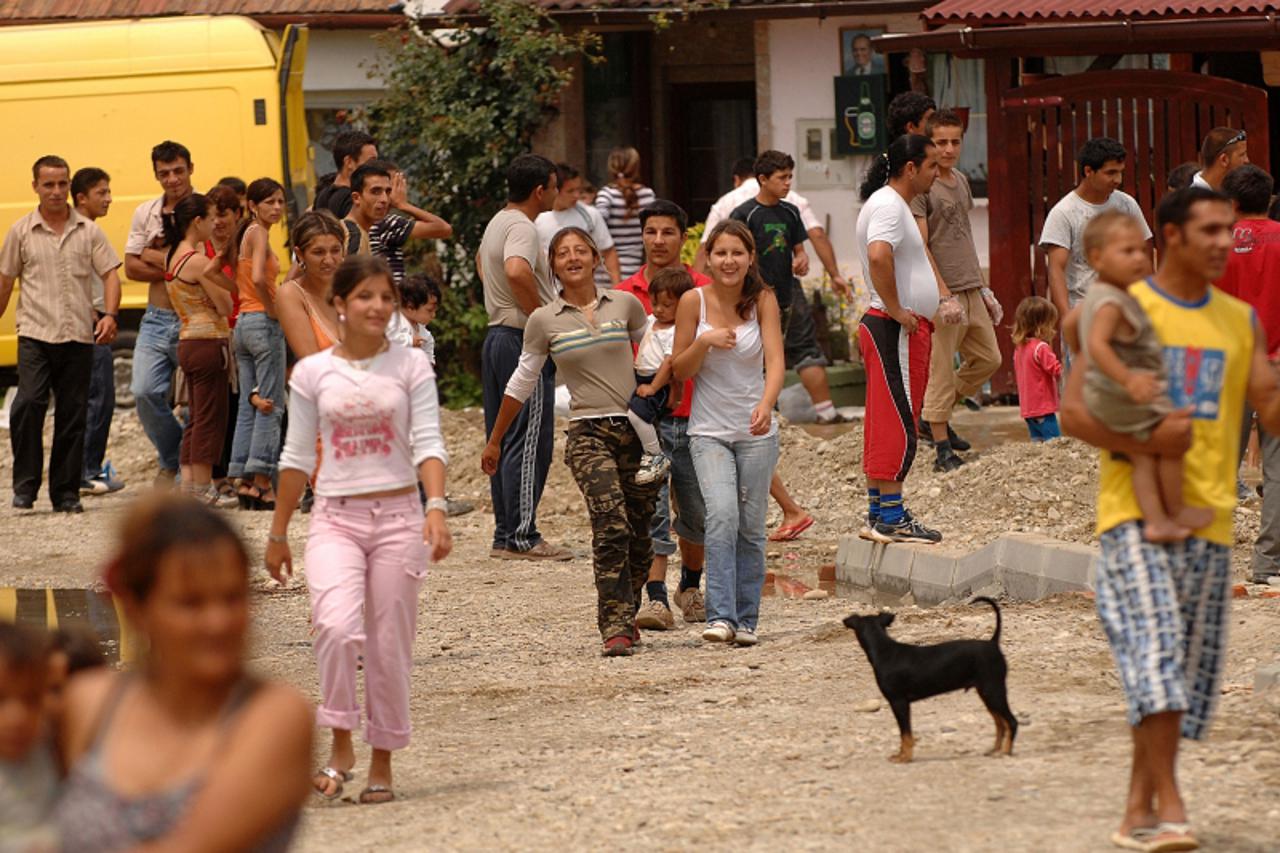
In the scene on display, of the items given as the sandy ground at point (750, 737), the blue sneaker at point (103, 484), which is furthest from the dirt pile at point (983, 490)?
the blue sneaker at point (103, 484)

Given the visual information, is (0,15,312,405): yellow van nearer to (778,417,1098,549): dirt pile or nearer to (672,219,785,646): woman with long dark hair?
(778,417,1098,549): dirt pile

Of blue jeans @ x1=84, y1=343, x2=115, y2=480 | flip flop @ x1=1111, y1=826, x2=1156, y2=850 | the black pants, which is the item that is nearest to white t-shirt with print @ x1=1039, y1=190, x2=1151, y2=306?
the black pants

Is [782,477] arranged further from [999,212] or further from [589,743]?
[589,743]

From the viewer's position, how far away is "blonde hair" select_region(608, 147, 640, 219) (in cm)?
1636

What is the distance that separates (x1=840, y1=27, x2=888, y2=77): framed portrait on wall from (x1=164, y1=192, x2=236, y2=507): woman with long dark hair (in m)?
7.79

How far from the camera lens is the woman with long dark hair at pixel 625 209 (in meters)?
16.6

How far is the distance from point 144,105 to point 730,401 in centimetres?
917

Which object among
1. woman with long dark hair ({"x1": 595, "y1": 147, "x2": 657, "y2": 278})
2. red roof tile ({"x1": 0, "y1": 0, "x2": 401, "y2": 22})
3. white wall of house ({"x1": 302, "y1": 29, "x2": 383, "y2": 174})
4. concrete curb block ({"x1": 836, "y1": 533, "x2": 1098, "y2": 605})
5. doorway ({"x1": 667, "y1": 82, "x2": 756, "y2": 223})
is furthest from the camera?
white wall of house ({"x1": 302, "y1": 29, "x2": 383, "y2": 174})

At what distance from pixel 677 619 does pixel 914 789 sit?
12.2 ft

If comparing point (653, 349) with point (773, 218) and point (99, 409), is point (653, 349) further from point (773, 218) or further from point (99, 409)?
point (99, 409)

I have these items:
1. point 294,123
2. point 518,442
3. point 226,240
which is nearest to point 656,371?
point 518,442

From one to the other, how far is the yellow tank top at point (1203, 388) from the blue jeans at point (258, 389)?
26.3 ft

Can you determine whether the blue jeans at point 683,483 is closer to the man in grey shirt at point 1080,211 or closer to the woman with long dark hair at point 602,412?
the woman with long dark hair at point 602,412

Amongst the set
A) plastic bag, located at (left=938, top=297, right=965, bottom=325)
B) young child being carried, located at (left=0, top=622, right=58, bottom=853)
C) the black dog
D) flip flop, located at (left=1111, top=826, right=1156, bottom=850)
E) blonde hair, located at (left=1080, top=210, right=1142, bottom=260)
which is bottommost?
flip flop, located at (left=1111, top=826, right=1156, bottom=850)
